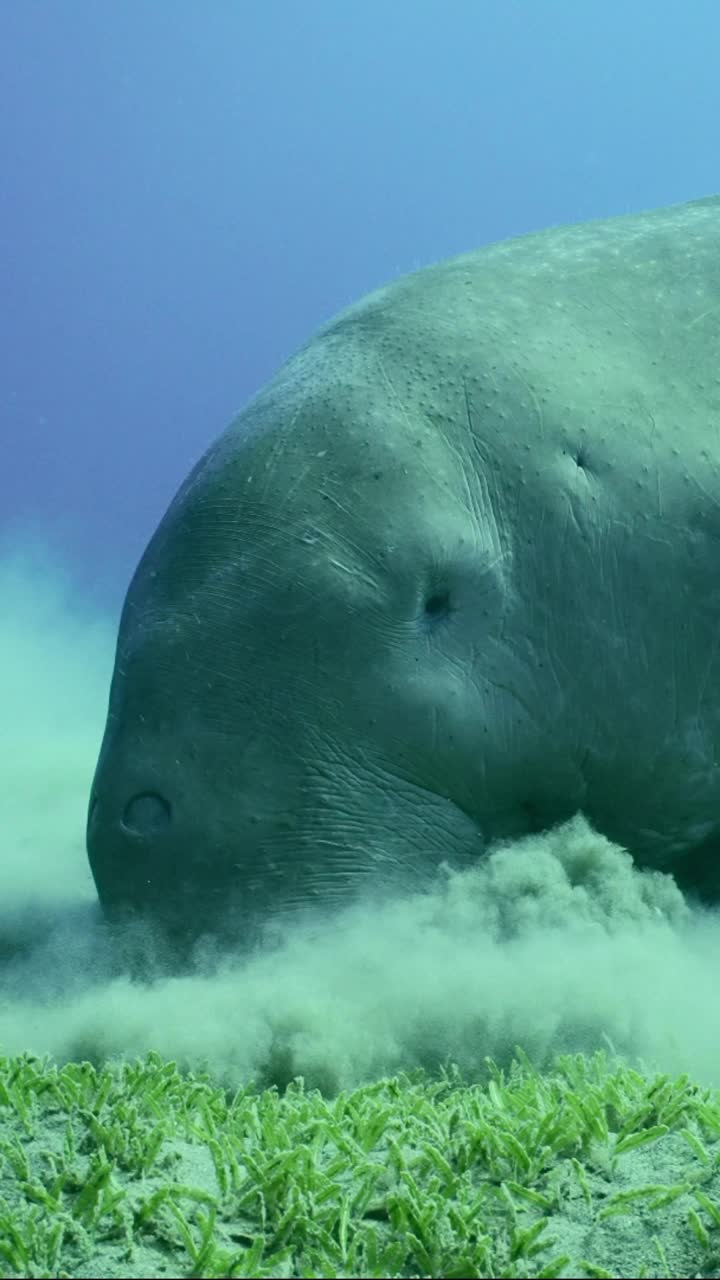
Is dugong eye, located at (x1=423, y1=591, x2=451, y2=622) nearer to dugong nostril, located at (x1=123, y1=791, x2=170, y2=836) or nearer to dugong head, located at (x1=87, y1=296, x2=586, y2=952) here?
dugong head, located at (x1=87, y1=296, x2=586, y2=952)

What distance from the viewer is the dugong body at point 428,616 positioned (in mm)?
3623

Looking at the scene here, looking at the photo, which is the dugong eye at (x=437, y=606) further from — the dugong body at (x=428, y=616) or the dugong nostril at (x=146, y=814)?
the dugong nostril at (x=146, y=814)

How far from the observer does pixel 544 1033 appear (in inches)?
120

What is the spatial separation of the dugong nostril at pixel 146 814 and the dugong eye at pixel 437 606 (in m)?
0.93

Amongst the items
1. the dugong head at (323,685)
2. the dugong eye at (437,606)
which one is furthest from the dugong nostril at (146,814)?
the dugong eye at (437,606)

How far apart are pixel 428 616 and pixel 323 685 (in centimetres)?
39

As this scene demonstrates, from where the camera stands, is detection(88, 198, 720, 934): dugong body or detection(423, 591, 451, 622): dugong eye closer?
detection(88, 198, 720, 934): dugong body

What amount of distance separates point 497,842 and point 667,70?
319 ft

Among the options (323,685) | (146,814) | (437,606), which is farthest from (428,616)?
(146,814)

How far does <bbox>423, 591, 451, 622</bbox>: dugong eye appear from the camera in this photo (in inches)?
150

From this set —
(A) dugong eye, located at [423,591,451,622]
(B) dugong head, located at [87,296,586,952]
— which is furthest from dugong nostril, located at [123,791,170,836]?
(A) dugong eye, located at [423,591,451,622]

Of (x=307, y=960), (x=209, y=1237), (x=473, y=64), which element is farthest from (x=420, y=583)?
(x=473, y=64)

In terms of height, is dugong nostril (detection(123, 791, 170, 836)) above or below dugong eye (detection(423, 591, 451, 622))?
below

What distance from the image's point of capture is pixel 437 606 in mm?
3826
